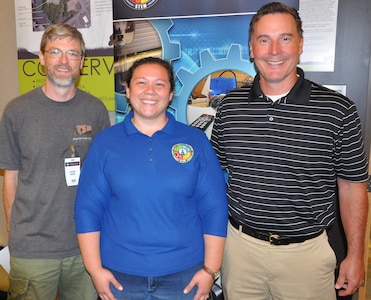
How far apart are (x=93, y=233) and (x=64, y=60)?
82cm

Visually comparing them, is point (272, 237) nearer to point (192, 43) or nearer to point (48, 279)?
point (48, 279)

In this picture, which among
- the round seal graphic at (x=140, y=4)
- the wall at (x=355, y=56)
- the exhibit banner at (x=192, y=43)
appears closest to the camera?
the wall at (x=355, y=56)

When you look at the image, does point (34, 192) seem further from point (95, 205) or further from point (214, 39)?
point (214, 39)

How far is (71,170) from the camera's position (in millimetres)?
1676

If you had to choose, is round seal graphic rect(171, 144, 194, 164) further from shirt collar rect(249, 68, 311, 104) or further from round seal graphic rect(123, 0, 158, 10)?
round seal graphic rect(123, 0, 158, 10)

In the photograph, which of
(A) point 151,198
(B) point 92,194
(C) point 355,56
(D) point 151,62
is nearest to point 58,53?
(D) point 151,62

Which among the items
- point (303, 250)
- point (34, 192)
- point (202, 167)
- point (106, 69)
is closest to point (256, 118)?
point (202, 167)

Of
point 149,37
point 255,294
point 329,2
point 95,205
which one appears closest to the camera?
point 95,205

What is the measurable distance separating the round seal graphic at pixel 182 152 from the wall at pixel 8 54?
199 cm

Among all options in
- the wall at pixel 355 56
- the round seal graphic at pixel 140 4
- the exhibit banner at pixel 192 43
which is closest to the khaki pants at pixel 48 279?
the exhibit banner at pixel 192 43

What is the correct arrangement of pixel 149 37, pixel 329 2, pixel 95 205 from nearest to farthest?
pixel 95 205 → pixel 329 2 → pixel 149 37

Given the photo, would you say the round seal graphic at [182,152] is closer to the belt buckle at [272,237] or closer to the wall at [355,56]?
the belt buckle at [272,237]

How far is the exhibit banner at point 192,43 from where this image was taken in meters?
2.18

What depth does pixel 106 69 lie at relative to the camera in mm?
2498
